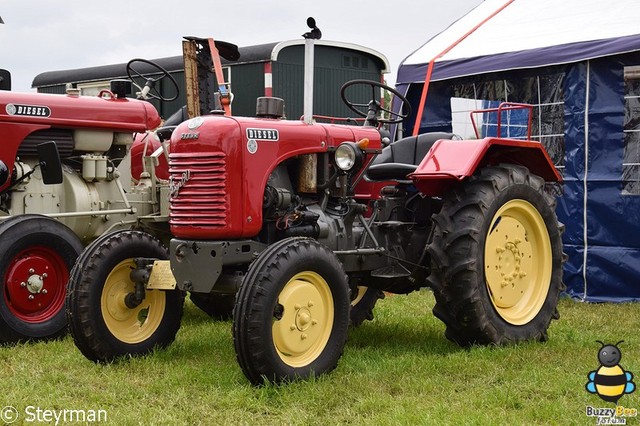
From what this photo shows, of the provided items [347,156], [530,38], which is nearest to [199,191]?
[347,156]

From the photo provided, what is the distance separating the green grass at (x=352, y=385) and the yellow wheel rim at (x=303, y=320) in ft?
0.48

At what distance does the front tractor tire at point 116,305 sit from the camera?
416 centimetres

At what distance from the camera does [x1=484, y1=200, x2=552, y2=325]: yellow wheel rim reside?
4.54m

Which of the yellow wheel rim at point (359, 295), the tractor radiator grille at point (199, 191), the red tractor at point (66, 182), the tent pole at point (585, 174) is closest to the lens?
the tractor radiator grille at point (199, 191)

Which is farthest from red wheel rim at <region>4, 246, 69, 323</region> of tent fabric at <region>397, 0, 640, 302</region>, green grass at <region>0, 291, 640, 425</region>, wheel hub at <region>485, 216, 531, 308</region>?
tent fabric at <region>397, 0, 640, 302</region>

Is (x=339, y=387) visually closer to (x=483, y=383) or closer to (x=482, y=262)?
(x=483, y=383)

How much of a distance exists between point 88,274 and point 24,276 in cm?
109

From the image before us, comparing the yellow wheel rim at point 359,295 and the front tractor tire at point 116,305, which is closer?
the front tractor tire at point 116,305

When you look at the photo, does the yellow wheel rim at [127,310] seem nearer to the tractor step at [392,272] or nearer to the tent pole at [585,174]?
the tractor step at [392,272]

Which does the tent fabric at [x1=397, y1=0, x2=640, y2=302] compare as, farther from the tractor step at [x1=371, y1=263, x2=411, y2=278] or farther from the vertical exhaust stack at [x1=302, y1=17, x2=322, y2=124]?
the vertical exhaust stack at [x1=302, y1=17, x2=322, y2=124]

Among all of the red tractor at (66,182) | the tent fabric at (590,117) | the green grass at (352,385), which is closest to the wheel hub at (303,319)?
the green grass at (352,385)

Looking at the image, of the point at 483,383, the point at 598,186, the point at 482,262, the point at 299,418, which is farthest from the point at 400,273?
the point at 598,186

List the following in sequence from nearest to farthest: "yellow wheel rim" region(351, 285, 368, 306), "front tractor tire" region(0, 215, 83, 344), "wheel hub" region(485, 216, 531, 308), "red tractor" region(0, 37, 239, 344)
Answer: "wheel hub" region(485, 216, 531, 308)
"front tractor tire" region(0, 215, 83, 344)
"red tractor" region(0, 37, 239, 344)
"yellow wheel rim" region(351, 285, 368, 306)

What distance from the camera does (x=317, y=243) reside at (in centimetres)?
382
